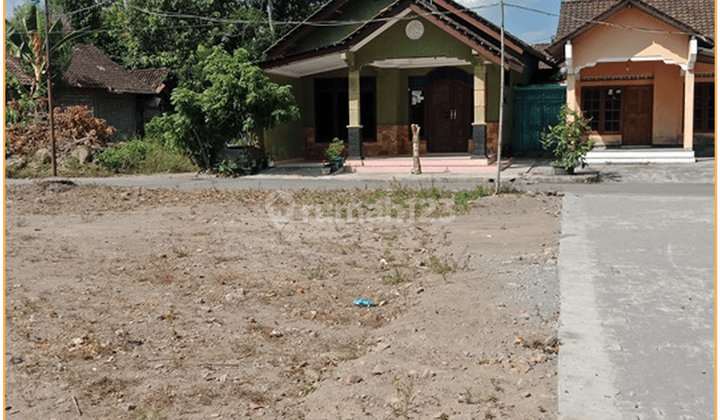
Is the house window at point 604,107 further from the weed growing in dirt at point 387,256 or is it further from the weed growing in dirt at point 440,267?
the weed growing in dirt at point 440,267

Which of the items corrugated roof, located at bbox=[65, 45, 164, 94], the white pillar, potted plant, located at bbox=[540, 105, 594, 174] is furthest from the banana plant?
the white pillar

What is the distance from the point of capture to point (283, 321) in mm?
6742

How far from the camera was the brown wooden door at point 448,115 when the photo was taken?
23.6m

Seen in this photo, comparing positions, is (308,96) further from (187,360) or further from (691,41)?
(187,360)

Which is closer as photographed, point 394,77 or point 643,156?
point 643,156

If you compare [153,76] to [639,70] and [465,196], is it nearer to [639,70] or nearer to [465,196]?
[639,70]

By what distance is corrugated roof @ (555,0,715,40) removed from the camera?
76.8 ft

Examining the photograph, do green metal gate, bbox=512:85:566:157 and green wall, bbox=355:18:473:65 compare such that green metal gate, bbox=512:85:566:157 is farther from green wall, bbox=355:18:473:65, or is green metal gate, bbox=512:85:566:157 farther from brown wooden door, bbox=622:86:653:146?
green wall, bbox=355:18:473:65

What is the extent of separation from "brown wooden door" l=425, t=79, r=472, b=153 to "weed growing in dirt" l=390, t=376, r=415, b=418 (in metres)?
19.2

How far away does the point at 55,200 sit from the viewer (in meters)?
15.5

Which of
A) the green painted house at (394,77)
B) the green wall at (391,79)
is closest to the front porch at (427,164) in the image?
the green painted house at (394,77)

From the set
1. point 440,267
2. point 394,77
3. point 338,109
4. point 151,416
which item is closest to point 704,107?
point 394,77

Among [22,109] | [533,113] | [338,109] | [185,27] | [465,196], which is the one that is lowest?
[465,196]

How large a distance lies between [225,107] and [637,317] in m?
15.7
